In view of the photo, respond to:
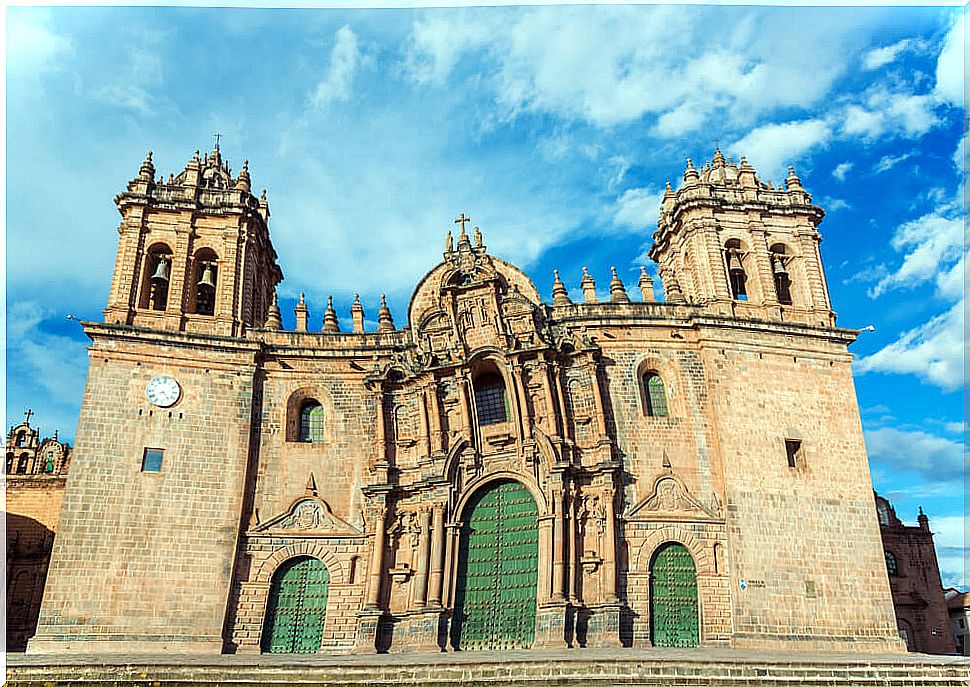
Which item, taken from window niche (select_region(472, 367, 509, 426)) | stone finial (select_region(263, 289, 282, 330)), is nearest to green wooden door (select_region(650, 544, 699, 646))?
window niche (select_region(472, 367, 509, 426))

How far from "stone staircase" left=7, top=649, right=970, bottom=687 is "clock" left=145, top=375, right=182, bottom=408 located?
7563 millimetres

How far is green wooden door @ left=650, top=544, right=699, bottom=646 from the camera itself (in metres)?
18.9

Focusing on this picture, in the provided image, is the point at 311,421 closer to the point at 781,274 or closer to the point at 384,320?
the point at 384,320

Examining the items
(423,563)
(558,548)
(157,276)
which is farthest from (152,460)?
(558,548)

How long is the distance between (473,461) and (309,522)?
4967 millimetres

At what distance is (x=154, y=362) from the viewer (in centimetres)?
2220

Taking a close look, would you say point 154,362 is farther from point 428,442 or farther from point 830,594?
point 830,594

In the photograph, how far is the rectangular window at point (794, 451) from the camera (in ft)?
68.6

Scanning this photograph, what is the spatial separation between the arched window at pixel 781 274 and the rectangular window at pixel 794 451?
5311 mm

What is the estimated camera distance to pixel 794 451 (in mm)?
21125

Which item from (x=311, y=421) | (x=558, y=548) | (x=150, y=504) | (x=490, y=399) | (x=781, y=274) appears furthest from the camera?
(x=781, y=274)

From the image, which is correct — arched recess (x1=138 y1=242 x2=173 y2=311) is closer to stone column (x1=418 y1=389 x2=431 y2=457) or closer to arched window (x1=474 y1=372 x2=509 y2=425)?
stone column (x1=418 y1=389 x2=431 y2=457)

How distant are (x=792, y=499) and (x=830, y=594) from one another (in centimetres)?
248

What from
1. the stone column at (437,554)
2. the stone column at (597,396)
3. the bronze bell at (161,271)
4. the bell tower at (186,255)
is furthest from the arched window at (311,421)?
the stone column at (597,396)
